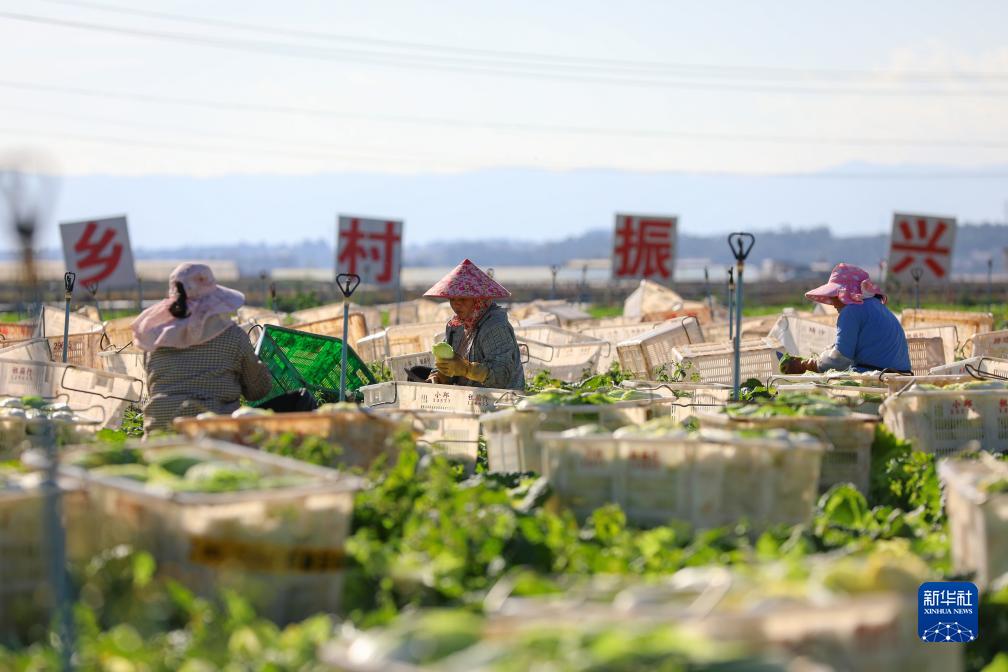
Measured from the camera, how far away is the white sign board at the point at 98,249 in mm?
14664

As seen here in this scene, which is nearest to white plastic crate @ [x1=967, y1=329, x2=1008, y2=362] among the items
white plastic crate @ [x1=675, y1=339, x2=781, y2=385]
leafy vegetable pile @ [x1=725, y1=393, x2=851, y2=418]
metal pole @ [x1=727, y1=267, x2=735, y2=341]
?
white plastic crate @ [x1=675, y1=339, x2=781, y2=385]

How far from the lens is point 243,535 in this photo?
12.9ft

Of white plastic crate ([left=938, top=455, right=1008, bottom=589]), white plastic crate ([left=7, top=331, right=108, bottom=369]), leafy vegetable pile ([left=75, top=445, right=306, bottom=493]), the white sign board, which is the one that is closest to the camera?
leafy vegetable pile ([left=75, top=445, right=306, bottom=493])

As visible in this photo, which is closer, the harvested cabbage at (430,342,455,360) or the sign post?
the harvested cabbage at (430,342,455,360)

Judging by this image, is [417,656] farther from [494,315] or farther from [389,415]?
[494,315]

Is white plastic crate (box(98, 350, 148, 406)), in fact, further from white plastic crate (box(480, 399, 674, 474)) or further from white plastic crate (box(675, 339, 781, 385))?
white plastic crate (box(480, 399, 674, 474))

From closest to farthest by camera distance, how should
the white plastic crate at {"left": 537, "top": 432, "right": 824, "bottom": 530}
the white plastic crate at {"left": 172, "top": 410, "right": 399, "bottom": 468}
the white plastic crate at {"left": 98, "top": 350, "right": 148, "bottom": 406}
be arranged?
the white plastic crate at {"left": 537, "top": 432, "right": 824, "bottom": 530}
the white plastic crate at {"left": 172, "top": 410, "right": 399, "bottom": 468}
the white plastic crate at {"left": 98, "top": 350, "right": 148, "bottom": 406}

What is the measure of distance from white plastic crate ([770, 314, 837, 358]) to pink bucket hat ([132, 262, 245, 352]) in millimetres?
6516

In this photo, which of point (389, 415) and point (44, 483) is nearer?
point (44, 483)

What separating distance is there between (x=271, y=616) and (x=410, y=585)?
0.45 meters

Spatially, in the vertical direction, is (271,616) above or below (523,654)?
below

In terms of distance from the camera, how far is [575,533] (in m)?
4.79

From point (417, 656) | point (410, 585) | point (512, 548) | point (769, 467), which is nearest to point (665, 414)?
point (769, 467)

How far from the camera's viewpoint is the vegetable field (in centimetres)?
315
